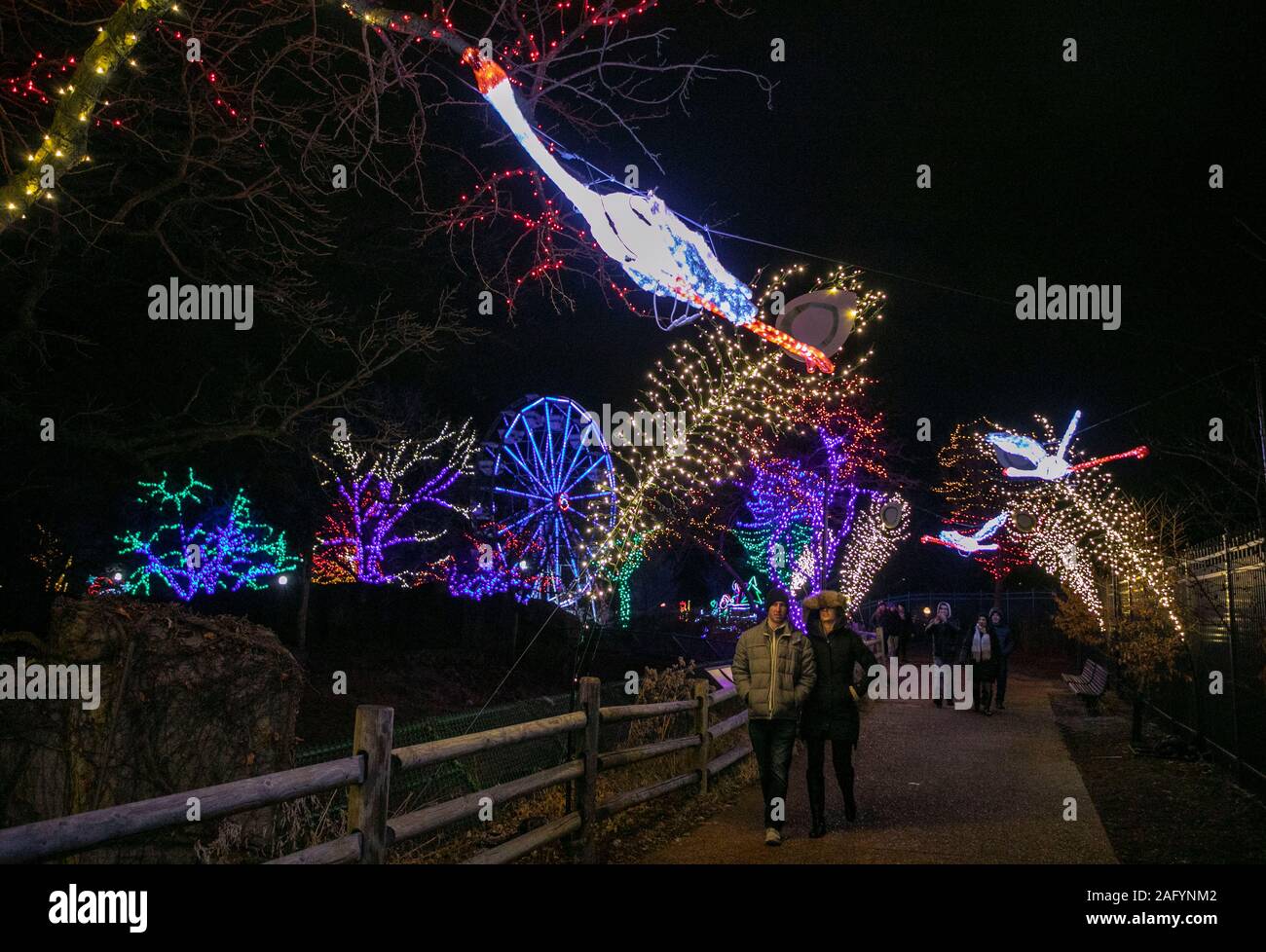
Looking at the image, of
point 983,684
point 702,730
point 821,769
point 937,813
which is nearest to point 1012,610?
point 983,684

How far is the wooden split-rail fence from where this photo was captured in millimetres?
3490

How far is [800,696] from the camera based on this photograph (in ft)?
26.8

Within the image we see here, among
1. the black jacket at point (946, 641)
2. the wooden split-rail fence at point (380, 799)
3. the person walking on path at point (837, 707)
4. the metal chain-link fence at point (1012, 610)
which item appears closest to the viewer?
the wooden split-rail fence at point (380, 799)

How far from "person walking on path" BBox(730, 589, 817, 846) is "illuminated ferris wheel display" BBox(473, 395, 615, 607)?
18.6 meters

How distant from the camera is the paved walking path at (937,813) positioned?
739 cm

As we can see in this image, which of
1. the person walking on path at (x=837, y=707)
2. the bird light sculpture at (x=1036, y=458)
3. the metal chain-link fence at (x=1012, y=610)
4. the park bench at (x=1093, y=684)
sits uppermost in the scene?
the bird light sculpture at (x=1036, y=458)

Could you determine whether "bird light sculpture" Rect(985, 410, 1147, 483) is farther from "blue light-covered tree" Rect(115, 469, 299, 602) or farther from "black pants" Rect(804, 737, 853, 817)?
"blue light-covered tree" Rect(115, 469, 299, 602)

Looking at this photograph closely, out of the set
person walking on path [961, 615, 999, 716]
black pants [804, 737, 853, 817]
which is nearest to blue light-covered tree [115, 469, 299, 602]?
person walking on path [961, 615, 999, 716]

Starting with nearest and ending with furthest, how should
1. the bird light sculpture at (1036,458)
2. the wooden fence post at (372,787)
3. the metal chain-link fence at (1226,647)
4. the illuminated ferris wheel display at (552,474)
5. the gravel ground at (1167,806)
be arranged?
1. the wooden fence post at (372,787)
2. the gravel ground at (1167,806)
3. the metal chain-link fence at (1226,647)
4. the bird light sculpture at (1036,458)
5. the illuminated ferris wheel display at (552,474)

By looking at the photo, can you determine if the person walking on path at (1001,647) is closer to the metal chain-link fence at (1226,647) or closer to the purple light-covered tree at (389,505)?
the metal chain-link fence at (1226,647)

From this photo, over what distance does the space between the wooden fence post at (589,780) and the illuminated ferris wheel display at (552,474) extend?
19.1 metres

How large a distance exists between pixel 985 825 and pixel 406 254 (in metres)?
12.4

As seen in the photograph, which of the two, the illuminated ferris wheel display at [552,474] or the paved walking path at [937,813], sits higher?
the illuminated ferris wheel display at [552,474]

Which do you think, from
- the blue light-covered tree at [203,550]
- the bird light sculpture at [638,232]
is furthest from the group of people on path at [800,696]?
the blue light-covered tree at [203,550]
